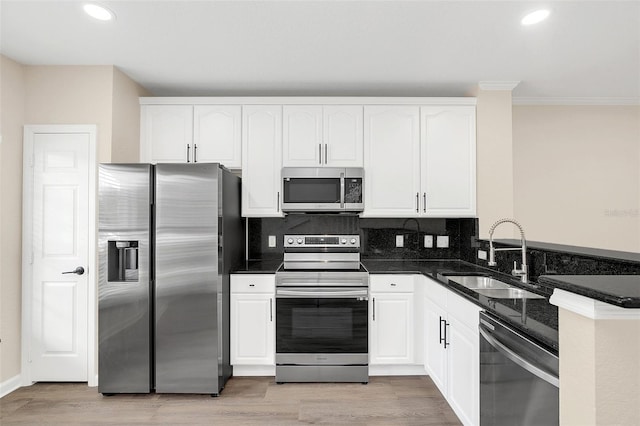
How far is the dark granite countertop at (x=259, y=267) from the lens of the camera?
2.87m

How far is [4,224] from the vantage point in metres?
2.62

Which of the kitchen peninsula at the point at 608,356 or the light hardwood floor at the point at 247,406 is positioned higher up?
the kitchen peninsula at the point at 608,356

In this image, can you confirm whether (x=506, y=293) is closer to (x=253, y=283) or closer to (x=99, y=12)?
(x=253, y=283)

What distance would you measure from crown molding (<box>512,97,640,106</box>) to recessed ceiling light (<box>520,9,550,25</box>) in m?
1.55

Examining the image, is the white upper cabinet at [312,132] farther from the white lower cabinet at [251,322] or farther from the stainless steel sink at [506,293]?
the stainless steel sink at [506,293]

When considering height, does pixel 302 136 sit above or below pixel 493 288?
above

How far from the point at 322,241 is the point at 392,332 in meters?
1.05

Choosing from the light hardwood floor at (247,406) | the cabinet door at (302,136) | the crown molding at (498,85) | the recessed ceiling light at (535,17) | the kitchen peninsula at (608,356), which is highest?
the recessed ceiling light at (535,17)

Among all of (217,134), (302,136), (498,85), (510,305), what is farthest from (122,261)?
(498,85)

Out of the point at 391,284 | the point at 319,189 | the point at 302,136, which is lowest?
the point at 391,284

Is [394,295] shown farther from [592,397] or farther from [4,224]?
[4,224]

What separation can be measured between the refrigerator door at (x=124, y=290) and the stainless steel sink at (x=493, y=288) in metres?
2.40

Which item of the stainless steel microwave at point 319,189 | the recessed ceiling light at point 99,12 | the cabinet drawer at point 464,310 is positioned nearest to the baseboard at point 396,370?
the cabinet drawer at point 464,310

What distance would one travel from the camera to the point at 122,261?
2.66 m
